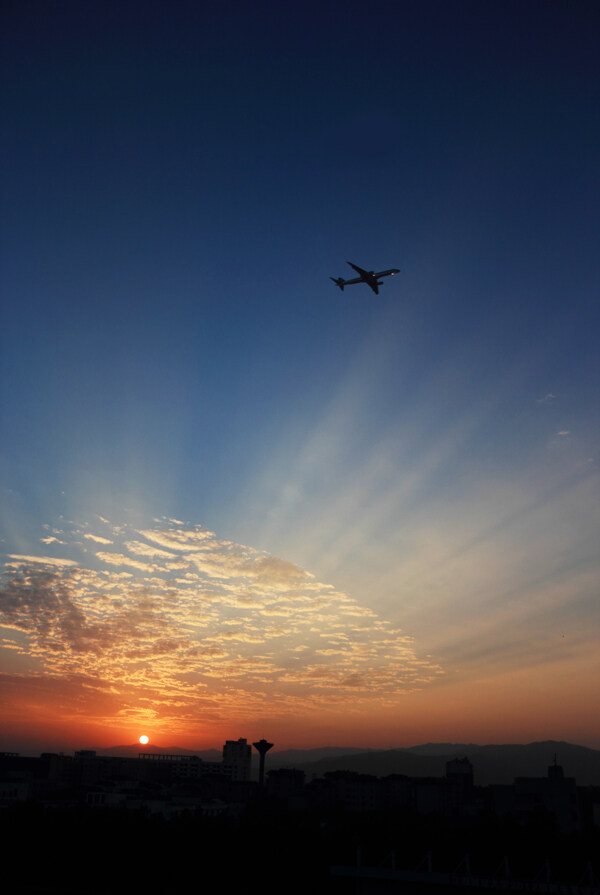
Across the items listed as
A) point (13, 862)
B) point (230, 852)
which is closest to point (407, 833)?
point (230, 852)

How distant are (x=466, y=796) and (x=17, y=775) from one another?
10576 centimetres

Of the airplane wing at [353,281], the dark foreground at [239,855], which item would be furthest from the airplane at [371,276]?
the dark foreground at [239,855]

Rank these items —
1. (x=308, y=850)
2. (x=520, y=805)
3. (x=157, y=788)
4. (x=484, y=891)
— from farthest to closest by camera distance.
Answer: (x=157, y=788) < (x=520, y=805) < (x=308, y=850) < (x=484, y=891)

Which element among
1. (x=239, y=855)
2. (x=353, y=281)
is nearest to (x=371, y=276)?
(x=353, y=281)

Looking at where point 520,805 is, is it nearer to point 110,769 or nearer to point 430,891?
point 430,891

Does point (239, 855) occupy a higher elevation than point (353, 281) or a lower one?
lower

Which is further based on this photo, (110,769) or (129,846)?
(110,769)

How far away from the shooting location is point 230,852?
200 feet

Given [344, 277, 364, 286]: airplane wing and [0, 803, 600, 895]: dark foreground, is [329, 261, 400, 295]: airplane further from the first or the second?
[0, 803, 600, 895]: dark foreground

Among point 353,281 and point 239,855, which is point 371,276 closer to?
point 353,281

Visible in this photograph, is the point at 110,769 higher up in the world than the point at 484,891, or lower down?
higher up

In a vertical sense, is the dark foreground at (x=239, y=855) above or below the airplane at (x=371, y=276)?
below

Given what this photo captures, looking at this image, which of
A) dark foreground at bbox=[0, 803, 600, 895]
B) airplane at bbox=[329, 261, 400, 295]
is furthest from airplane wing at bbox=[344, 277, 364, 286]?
dark foreground at bbox=[0, 803, 600, 895]

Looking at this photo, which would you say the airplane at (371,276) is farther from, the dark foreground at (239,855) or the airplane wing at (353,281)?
the dark foreground at (239,855)
